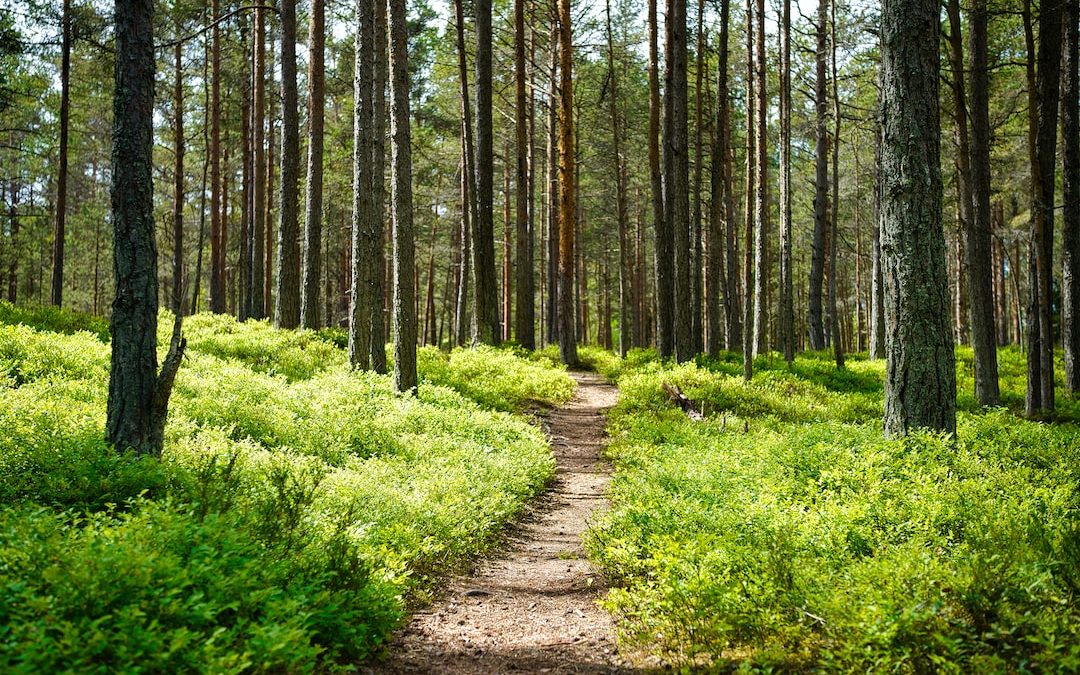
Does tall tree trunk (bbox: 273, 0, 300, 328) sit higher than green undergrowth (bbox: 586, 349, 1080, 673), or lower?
higher

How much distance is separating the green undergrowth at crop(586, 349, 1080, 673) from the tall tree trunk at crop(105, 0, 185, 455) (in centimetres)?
419

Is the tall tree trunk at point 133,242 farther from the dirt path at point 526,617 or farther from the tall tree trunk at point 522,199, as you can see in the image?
the tall tree trunk at point 522,199

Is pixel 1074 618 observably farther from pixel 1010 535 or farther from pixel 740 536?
pixel 740 536

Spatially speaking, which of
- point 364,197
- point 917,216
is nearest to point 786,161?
point 364,197

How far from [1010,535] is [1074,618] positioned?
44.2 inches

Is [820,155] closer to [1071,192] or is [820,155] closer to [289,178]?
[1071,192]

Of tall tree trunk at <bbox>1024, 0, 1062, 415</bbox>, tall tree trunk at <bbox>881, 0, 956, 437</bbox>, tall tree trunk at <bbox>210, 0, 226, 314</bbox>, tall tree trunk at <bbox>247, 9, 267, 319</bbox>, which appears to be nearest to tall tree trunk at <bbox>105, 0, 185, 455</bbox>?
tall tree trunk at <bbox>881, 0, 956, 437</bbox>

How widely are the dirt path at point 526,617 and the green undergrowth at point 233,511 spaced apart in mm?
260

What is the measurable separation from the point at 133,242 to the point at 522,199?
648 inches

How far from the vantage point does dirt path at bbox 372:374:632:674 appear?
4434 millimetres

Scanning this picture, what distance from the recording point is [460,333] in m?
25.1

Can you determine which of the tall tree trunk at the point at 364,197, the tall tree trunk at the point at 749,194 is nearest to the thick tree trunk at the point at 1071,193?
the tall tree trunk at the point at 749,194

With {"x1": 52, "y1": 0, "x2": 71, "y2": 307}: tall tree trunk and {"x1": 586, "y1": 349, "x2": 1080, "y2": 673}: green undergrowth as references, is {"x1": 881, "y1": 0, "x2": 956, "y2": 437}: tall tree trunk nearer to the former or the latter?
{"x1": 586, "y1": 349, "x2": 1080, "y2": 673}: green undergrowth

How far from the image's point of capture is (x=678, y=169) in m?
18.8
